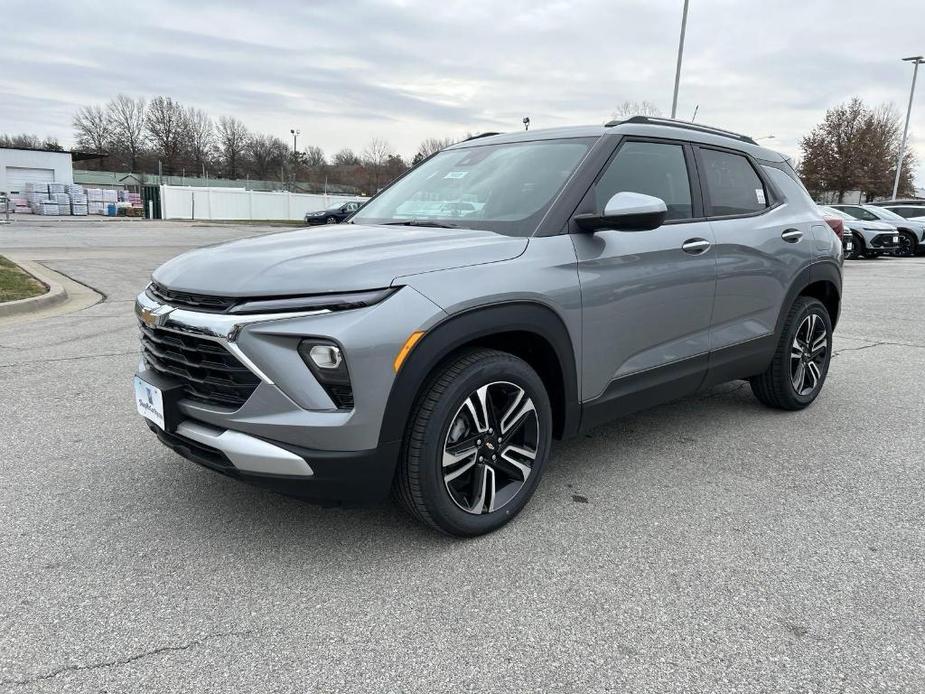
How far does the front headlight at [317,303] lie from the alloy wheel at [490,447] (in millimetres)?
585

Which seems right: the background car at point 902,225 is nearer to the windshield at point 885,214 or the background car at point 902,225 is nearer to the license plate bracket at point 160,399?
the windshield at point 885,214

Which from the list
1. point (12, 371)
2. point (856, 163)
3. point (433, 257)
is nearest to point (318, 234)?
point (433, 257)

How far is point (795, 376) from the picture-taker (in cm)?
475

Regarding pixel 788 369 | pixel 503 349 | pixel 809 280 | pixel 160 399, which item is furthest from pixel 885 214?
pixel 160 399

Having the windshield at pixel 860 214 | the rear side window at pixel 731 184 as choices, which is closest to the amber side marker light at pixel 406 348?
the rear side window at pixel 731 184

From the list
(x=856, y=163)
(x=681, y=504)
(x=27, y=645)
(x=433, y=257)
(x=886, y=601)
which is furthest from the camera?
(x=856, y=163)

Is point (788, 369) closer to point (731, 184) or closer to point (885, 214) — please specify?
point (731, 184)

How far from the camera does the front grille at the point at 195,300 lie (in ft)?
8.44

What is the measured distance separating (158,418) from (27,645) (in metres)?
0.91

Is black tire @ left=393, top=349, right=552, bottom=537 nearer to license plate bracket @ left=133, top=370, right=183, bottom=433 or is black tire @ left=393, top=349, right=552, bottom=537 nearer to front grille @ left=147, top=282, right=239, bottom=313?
front grille @ left=147, top=282, right=239, bottom=313

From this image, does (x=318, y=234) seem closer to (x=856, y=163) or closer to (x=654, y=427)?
(x=654, y=427)

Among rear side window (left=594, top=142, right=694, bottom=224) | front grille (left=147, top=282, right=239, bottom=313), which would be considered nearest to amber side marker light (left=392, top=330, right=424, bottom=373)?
front grille (left=147, top=282, right=239, bottom=313)

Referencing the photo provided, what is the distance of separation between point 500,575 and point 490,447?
511 mm

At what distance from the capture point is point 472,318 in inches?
107
